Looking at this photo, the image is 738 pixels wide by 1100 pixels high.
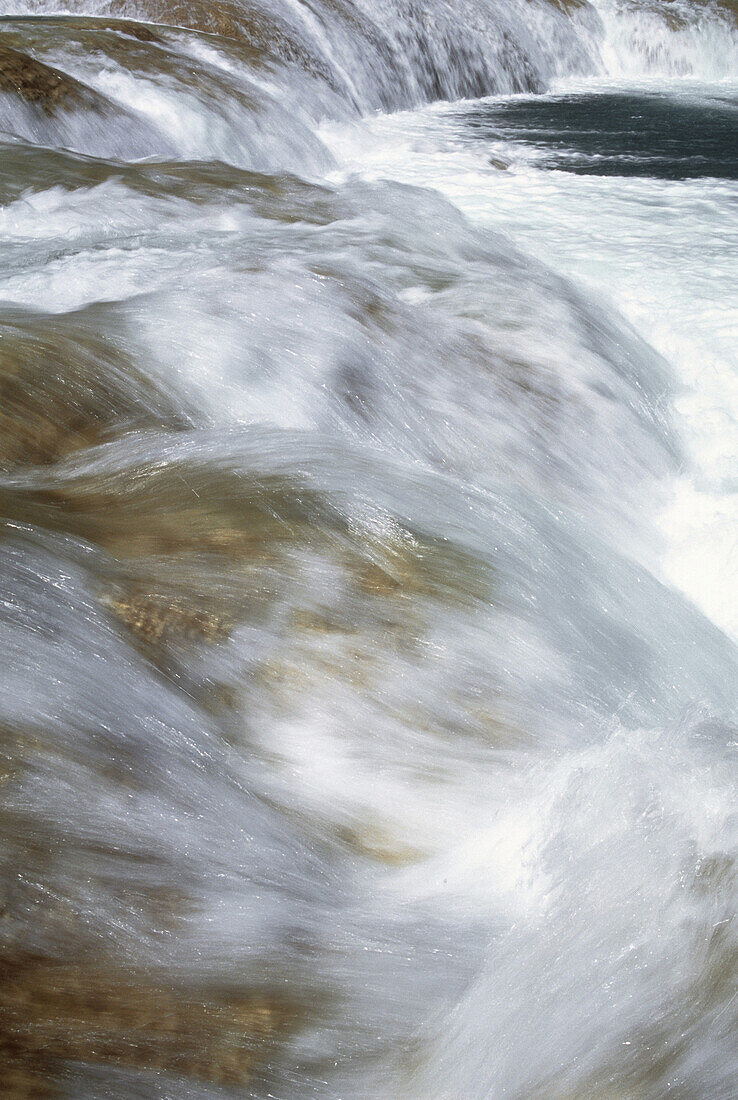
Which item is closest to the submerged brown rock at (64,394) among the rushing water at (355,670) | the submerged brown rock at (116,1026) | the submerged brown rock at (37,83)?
the rushing water at (355,670)

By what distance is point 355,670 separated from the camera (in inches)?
83.4

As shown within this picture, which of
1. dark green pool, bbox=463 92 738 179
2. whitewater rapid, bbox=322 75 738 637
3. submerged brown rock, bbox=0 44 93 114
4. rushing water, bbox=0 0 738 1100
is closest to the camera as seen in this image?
rushing water, bbox=0 0 738 1100

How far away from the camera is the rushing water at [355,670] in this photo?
1610 millimetres

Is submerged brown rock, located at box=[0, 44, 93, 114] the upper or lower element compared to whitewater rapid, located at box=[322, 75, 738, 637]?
upper

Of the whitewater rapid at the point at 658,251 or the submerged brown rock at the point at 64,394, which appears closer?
the submerged brown rock at the point at 64,394

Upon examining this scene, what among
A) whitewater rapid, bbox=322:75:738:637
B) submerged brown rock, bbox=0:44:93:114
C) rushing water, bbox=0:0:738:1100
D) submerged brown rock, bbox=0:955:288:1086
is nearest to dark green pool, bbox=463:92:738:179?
whitewater rapid, bbox=322:75:738:637

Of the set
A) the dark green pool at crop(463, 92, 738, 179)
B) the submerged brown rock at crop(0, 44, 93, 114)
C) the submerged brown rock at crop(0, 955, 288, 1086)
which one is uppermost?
the submerged brown rock at crop(0, 44, 93, 114)

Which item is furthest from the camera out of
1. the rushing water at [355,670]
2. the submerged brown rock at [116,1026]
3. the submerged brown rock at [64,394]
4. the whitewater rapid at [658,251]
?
the whitewater rapid at [658,251]

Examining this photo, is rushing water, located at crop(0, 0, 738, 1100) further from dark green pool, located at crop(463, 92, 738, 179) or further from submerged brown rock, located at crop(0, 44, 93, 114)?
dark green pool, located at crop(463, 92, 738, 179)

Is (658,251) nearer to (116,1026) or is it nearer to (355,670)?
(355,670)

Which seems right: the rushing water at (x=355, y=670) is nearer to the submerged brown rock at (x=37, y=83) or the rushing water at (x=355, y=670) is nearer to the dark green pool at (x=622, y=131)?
the submerged brown rock at (x=37, y=83)

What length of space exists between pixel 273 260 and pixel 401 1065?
10.7 feet

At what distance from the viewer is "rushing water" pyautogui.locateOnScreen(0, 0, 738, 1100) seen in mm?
1610

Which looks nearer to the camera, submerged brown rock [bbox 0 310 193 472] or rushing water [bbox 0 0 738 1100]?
rushing water [bbox 0 0 738 1100]
